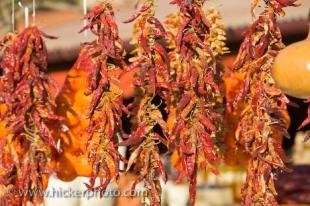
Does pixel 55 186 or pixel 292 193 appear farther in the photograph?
pixel 292 193

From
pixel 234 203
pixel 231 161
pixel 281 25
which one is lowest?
pixel 234 203

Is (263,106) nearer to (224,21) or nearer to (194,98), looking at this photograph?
(194,98)

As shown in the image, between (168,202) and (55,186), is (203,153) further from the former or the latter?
(55,186)

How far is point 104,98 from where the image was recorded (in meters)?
3.12

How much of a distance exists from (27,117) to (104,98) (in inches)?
16.1

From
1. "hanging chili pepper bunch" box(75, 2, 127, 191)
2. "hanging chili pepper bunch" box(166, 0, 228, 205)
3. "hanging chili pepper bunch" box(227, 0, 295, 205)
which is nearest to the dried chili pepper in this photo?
"hanging chili pepper bunch" box(75, 2, 127, 191)

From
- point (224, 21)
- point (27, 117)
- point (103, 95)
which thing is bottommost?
point (27, 117)

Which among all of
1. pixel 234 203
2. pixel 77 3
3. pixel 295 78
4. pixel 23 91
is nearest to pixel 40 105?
pixel 23 91

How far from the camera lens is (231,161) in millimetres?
3584

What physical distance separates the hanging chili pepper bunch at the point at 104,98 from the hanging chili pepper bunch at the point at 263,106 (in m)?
0.50

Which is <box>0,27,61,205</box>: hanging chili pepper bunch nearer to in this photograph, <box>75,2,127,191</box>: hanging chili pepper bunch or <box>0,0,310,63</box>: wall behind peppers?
<box>0,0,310,63</box>: wall behind peppers

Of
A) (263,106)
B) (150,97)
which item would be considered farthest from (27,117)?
(263,106)

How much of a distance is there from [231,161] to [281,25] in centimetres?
71

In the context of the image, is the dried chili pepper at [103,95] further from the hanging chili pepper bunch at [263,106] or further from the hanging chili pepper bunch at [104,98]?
the hanging chili pepper bunch at [263,106]
